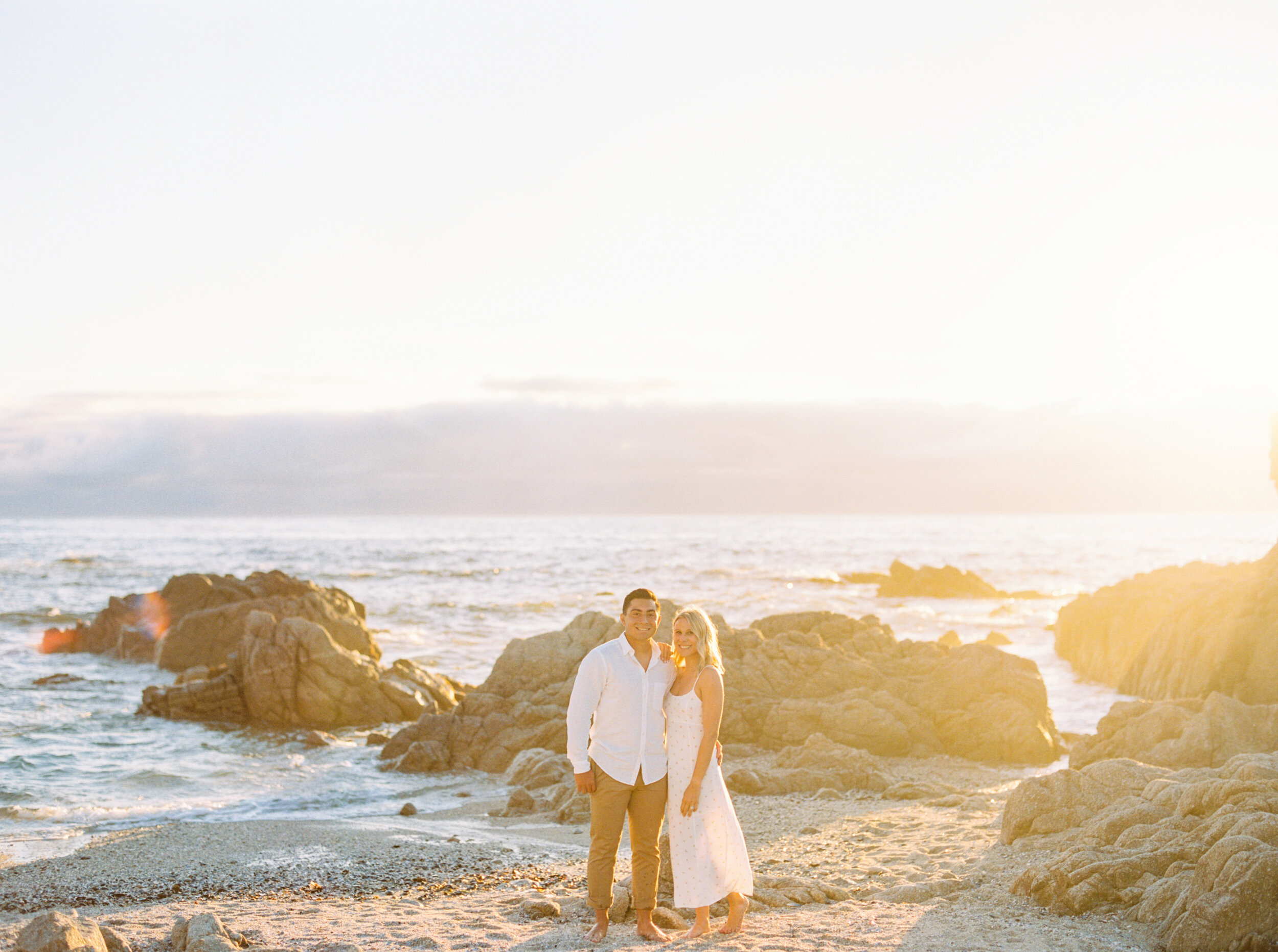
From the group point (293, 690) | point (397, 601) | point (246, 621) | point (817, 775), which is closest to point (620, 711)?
point (817, 775)

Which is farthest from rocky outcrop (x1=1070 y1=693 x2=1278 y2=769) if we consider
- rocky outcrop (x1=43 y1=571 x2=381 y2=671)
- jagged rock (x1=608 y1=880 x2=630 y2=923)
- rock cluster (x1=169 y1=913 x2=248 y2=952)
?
rocky outcrop (x1=43 y1=571 x2=381 y2=671)

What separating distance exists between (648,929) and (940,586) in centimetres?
4257

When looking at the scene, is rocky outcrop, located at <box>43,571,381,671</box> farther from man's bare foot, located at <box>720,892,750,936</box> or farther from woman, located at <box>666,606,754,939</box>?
man's bare foot, located at <box>720,892,750,936</box>

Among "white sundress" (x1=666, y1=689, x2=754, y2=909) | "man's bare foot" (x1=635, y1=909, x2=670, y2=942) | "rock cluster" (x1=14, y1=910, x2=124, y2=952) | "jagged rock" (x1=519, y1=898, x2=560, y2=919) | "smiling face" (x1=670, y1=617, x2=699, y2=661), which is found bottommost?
"jagged rock" (x1=519, y1=898, x2=560, y2=919)

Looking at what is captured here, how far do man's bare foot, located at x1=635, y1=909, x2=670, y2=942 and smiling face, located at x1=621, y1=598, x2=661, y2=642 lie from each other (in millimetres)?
1823

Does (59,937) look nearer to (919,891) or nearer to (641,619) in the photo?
(641,619)

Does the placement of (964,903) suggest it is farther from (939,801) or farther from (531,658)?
(531,658)

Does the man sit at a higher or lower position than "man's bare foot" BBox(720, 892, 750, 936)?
higher

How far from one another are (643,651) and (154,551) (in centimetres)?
8264

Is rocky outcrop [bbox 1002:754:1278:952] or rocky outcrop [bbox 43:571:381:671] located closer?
rocky outcrop [bbox 1002:754:1278:952]

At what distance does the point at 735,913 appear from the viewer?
6.48 metres

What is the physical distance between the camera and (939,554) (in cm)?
8150

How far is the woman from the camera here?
6406 mm

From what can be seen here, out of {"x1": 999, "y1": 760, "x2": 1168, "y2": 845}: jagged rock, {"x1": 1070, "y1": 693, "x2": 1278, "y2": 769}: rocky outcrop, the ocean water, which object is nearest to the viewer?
{"x1": 999, "y1": 760, "x2": 1168, "y2": 845}: jagged rock
